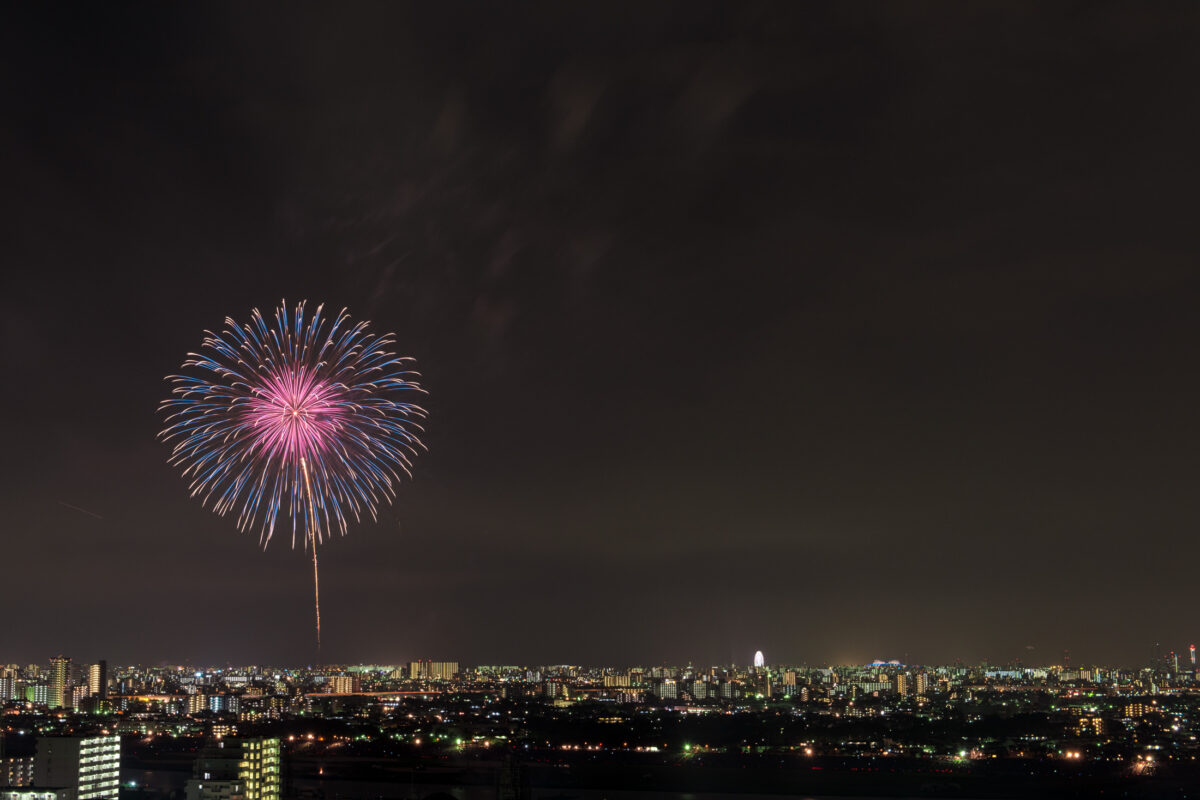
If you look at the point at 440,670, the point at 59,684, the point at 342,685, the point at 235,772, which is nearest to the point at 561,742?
the point at 235,772

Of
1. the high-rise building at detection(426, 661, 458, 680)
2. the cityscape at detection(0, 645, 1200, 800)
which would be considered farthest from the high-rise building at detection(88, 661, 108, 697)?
the high-rise building at detection(426, 661, 458, 680)

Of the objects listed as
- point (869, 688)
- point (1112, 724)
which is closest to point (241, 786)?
point (1112, 724)

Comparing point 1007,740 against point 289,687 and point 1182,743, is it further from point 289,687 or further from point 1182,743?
point 289,687

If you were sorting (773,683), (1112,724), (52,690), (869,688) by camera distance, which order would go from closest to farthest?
(1112,724)
(52,690)
(869,688)
(773,683)

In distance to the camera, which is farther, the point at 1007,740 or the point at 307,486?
the point at 1007,740

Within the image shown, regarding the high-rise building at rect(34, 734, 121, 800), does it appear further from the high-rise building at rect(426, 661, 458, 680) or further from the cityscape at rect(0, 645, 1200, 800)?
the high-rise building at rect(426, 661, 458, 680)

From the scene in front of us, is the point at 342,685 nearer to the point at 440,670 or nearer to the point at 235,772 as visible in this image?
the point at 440,670
